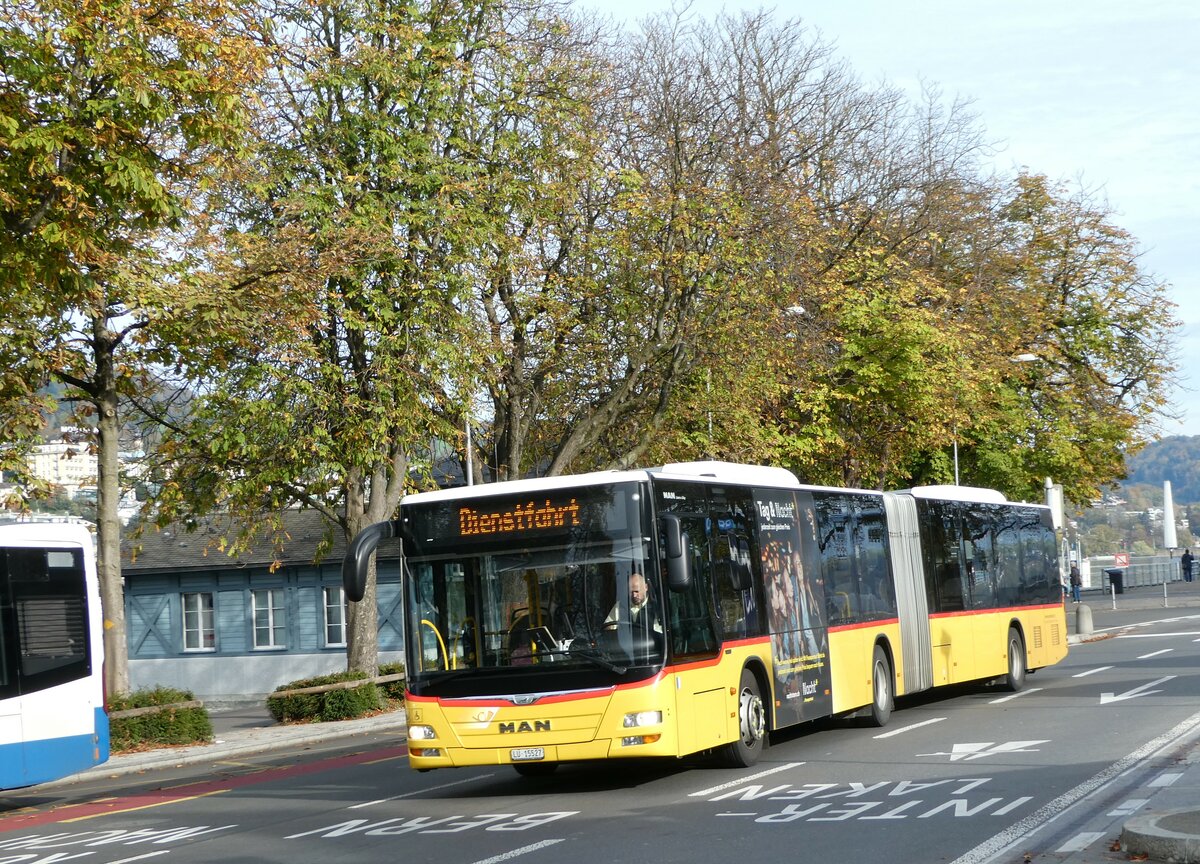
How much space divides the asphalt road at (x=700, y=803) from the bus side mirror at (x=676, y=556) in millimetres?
1846

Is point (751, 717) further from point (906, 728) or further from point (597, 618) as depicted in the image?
point (906, 728)

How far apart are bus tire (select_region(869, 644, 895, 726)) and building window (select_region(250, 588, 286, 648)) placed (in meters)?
30.6

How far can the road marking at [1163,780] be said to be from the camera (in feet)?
39.6

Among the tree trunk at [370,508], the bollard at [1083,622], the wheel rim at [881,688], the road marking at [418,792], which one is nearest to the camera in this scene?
the road marking at [418,792]

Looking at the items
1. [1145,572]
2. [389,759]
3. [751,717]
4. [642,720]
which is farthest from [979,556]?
[1145,572]

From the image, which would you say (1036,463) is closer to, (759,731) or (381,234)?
(381,234)

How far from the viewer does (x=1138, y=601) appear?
62.8m

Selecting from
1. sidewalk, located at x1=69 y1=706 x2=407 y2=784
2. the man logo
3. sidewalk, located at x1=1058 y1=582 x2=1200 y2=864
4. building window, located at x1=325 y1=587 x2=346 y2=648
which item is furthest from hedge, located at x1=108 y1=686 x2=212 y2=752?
building window, located at x1=325 y1=587 x2=346 y2=648

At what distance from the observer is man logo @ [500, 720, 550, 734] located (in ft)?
44.9

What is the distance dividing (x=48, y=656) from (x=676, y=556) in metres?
7.91

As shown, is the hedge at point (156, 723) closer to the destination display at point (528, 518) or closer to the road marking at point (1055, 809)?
the destination display at point (528, 518)

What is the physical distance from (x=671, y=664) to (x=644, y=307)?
18.7m

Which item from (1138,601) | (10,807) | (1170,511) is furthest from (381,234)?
(1170,511)

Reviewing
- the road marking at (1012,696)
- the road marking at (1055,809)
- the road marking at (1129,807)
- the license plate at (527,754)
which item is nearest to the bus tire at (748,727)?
the license plate at (527,754)
